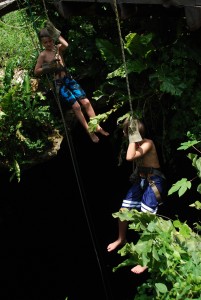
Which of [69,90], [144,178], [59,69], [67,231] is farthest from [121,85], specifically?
[67,231]

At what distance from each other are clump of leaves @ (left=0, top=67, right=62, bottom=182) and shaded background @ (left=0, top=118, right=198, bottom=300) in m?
1.27

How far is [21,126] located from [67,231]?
135 inches

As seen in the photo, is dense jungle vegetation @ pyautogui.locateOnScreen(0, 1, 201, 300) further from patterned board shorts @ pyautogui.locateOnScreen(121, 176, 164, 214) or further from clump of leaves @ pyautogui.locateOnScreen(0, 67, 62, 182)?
patterned board shorts @ pyautogui.locateOnScreen(121, 176, 164, 214)

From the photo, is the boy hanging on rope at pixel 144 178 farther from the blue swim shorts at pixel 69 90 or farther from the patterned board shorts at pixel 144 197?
the blue swim shorts at pixel 69 90

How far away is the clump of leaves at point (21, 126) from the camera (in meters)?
7.02

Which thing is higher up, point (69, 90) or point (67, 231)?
point (69, 90)

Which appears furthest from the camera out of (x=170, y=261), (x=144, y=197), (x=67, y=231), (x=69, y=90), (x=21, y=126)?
(x=67, y=231)

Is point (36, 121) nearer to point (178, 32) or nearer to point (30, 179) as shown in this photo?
point (30, 179)

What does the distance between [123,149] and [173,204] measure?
1612 millimetres

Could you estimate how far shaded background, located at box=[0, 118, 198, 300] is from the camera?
883 cm

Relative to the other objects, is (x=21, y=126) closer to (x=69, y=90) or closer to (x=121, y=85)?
(x=69, y=90)

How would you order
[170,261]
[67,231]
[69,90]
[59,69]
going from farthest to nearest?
[67,231] < [69,90] < [59,69] < [170,261]

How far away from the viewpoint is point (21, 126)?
7102 millimetres

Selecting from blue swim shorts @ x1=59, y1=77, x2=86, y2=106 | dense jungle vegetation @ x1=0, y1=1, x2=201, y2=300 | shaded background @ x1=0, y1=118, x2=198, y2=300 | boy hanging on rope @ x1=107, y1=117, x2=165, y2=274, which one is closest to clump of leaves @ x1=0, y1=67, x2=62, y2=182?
dense jungle vegetation @ x1=0, y1=1, x2=201, y2=300
